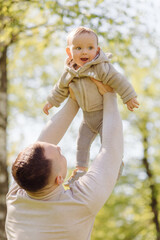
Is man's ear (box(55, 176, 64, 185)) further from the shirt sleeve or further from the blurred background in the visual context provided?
the blurred background

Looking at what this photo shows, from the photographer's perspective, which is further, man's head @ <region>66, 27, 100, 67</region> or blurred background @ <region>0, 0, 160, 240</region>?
blurred background @ <region>0, 0, 160, 240</region>

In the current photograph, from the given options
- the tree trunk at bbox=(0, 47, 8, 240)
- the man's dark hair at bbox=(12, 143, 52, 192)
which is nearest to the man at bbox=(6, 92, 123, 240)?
the man's dark hair at bbox=(12, 143, 52, 192)

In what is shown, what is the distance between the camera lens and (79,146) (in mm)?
2525

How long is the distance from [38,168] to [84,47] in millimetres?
930

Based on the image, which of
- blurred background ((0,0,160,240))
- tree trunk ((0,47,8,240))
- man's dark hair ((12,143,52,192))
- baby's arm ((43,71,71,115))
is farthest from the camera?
blurred background ((0,0,160,240))

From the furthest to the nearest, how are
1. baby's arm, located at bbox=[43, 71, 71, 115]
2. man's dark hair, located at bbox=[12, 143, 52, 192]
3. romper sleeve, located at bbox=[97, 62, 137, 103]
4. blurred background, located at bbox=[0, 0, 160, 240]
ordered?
blurred background, located at bbox=[0, 0, 160, 240]
baby's arm, located at bbox=[43, 71, 71, 115]
romper sleeve, located at bbox=[97, 62, 137, 103]
man's dark hair, located at bbox=[12, 143, 52, 192]

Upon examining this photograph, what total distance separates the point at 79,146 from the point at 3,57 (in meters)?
5.45

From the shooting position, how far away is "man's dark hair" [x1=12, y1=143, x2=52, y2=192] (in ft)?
5.84

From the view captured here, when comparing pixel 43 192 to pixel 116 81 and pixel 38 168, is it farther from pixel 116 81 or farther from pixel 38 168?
pixel 116 81

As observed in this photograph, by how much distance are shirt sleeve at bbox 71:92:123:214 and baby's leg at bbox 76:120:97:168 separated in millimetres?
489

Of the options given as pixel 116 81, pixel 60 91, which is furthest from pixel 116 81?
pixel 60 91

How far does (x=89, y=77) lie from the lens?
7.62ft

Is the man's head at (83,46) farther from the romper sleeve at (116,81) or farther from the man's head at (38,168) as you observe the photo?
the man's head at (38,168)

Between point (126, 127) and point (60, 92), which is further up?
point (60, 92)
